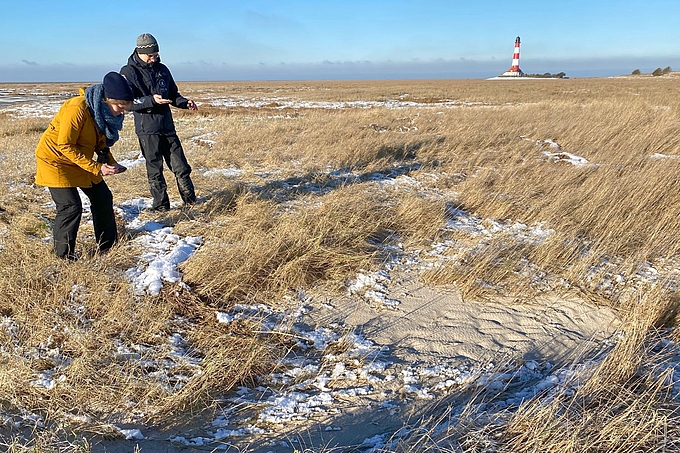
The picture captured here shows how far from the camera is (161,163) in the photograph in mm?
4852

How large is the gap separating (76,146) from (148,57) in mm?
1535

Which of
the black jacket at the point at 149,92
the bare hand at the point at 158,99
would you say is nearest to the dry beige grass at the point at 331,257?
the black jacket at the point at 149,92

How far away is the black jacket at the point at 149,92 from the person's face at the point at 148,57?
49mm

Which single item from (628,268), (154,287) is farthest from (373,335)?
(628,268)

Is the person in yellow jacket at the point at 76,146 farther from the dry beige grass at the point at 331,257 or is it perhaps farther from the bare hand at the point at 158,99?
the bare hand at the point at 158,99

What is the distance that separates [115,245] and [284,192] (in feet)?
8.48

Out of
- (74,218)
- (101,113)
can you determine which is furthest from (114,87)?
(74,218)

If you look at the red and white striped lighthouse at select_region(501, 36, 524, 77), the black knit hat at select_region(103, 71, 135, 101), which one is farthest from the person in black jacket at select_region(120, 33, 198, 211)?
the red and white striped lighthouse at select_region(501, 36, 524, 77)

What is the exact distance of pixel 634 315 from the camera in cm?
294

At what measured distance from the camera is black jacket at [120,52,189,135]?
4.38m

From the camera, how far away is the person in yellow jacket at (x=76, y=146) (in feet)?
10.5

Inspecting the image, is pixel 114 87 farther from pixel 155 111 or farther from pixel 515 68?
pixel 515 68

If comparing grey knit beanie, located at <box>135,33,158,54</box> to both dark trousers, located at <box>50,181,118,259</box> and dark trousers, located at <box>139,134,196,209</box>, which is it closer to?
dark trousers, located at <box>139,134,196,209</box>

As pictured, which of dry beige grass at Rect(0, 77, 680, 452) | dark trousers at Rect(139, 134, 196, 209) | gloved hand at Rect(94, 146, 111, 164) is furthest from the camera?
dark trousers at Rect(139, 134, 196, 209)
